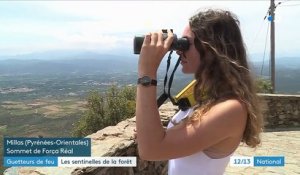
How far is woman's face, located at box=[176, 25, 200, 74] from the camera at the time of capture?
60.5 inches

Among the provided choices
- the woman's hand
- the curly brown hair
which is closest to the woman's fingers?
the woman's hand

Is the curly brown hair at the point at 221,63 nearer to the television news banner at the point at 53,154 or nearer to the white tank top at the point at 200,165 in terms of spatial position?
the white tank top at the point at 200,165

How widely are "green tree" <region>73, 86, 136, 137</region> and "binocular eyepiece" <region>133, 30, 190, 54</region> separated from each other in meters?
8.83

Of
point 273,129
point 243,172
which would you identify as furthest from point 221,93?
point 273,129

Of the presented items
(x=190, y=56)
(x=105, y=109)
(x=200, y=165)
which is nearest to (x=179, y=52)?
(x=190, y=56)

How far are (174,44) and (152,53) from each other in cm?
10

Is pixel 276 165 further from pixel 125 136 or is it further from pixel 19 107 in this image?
pixel 19 107

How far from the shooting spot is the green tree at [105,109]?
10578 mm

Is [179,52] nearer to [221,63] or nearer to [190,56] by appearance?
[190,56]

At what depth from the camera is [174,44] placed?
1.49 metres

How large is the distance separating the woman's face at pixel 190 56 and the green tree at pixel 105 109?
347 inches

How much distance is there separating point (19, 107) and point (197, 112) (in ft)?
191

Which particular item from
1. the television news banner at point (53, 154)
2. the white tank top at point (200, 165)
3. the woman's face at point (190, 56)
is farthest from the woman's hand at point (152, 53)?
the television news banner at point (53, 154)

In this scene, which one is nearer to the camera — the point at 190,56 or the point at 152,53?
the point at 152,53
